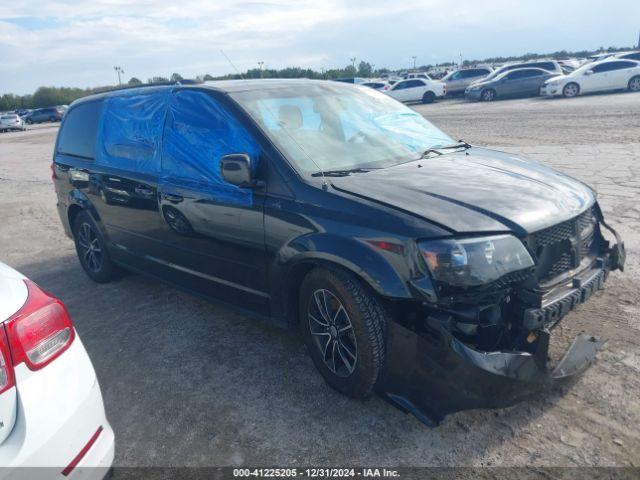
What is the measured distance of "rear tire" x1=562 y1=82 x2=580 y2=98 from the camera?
2311cm

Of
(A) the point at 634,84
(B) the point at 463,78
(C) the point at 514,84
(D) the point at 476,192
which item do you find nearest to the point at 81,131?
(D) the point at 476,192

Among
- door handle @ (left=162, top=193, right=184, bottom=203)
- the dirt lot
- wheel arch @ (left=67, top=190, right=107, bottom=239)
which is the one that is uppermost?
door handle @ (left=162, top=193, right=184, bottom=203)

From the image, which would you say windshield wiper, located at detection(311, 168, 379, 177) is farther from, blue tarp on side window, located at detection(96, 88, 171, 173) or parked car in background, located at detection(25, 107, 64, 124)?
parked car in background, located at detection(25, 107, 64, 124)

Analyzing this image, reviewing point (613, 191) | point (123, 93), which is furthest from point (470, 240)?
point (613, 191)

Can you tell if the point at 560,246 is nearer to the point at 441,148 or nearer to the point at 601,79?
the point at 441,148

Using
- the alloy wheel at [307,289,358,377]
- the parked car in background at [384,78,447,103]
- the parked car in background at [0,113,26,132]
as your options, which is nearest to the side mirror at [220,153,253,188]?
the alloy wheel at [307,289,358,377]

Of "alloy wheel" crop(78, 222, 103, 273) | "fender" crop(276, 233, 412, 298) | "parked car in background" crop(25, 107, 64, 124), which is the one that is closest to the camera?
"fender" crop(276, 233, 412, 298)

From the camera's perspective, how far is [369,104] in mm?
4344

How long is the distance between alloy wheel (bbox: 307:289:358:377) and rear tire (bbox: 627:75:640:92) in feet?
81.0

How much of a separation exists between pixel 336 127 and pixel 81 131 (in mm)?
2962

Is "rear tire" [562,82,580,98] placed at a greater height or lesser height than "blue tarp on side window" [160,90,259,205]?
lesser

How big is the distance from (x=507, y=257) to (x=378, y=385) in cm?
102

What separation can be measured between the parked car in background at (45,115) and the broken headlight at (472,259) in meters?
54.9

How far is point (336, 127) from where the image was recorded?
3867 millimetres
